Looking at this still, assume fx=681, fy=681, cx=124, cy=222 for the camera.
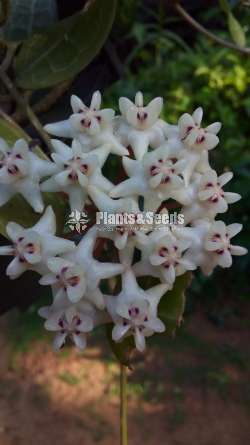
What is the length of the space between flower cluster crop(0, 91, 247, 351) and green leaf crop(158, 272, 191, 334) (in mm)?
14

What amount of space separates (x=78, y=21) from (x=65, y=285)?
0.24m

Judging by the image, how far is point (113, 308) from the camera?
48cm

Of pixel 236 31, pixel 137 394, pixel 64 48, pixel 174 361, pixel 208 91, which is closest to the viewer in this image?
pixel 64 48

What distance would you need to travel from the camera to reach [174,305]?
19.8 inches

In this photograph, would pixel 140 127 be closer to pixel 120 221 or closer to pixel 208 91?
pixel 120 221

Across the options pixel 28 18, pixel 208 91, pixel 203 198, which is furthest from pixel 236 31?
pixel 208 91

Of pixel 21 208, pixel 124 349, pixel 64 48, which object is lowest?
pixel 124 349

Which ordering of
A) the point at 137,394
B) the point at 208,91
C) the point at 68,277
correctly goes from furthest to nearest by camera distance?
the point at 208,91
the point at 137,394
the point at 68,277

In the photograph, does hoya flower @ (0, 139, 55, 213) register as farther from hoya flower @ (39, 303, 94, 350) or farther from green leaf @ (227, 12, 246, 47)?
green leaf @ (227, 12, 246, 47)

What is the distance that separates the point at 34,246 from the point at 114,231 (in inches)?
2.2

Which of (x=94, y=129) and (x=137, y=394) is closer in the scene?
(x=94, y=129)

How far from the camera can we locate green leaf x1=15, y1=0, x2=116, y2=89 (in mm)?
553

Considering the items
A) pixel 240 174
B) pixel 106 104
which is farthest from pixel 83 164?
pixel 106 104

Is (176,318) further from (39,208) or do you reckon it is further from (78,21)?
(78,21)
